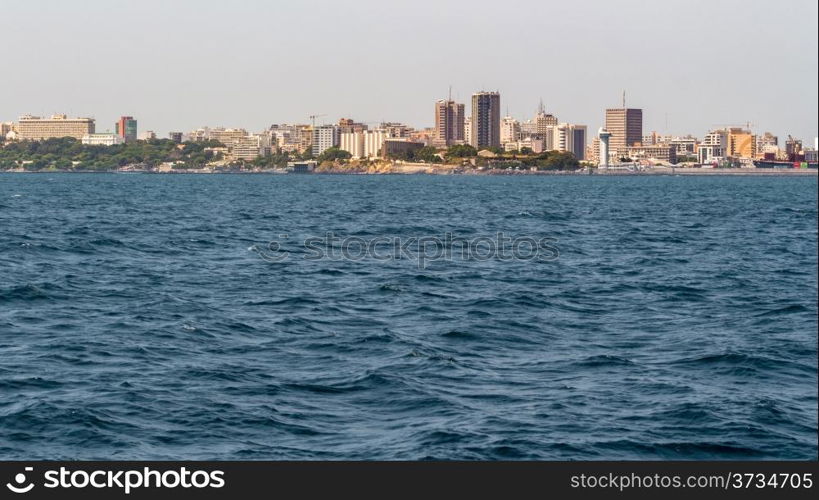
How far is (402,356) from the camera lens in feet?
89.5

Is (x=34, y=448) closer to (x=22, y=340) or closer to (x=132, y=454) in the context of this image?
(x=132, y=454)

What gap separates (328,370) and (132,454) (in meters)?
7.05

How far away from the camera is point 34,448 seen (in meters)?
19.6

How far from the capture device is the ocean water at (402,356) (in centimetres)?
2025

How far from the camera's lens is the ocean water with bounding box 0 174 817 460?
2025 cm
